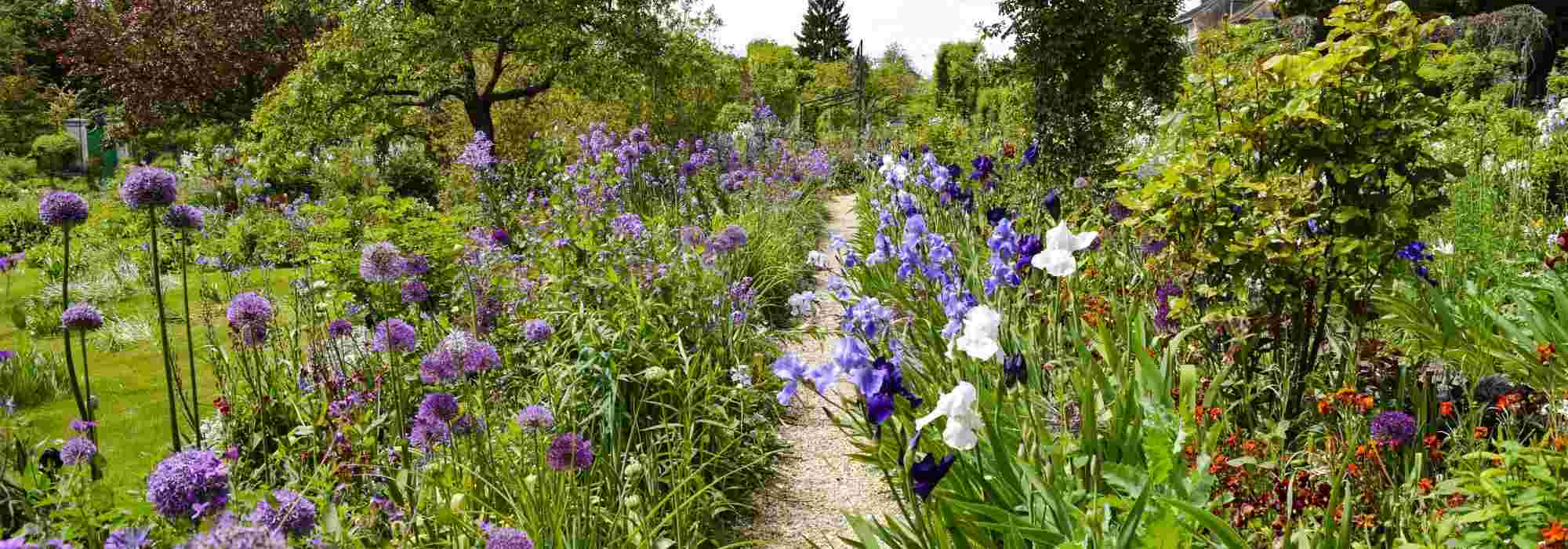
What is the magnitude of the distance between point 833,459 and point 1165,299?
1.33m

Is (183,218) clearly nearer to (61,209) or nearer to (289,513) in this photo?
(61,209)

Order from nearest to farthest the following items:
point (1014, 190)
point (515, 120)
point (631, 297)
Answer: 1. point (631, 297)
2. point (1014, 190)
3. point (515, 120)

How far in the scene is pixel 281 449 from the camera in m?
2.46

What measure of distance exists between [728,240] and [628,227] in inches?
21.8

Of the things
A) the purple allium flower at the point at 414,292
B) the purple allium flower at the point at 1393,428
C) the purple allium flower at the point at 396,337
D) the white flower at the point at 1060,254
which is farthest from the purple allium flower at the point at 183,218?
the purple allium flower at the point at 1393,428

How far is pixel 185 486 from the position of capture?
1.29m

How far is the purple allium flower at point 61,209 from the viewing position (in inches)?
76.7

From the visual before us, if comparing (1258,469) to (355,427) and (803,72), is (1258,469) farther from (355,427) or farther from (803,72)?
(803,72)

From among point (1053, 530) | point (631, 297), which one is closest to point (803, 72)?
point (631, 297)

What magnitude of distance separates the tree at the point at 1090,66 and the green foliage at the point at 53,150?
49.0 feet

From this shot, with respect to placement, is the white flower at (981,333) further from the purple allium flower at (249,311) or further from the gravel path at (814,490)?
the purple allium flower at (249,311)

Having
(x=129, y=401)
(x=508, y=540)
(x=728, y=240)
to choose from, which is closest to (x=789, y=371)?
(x=508, y=540)

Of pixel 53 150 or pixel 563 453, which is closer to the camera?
pixel 563 453

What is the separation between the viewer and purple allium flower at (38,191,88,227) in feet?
6.39
